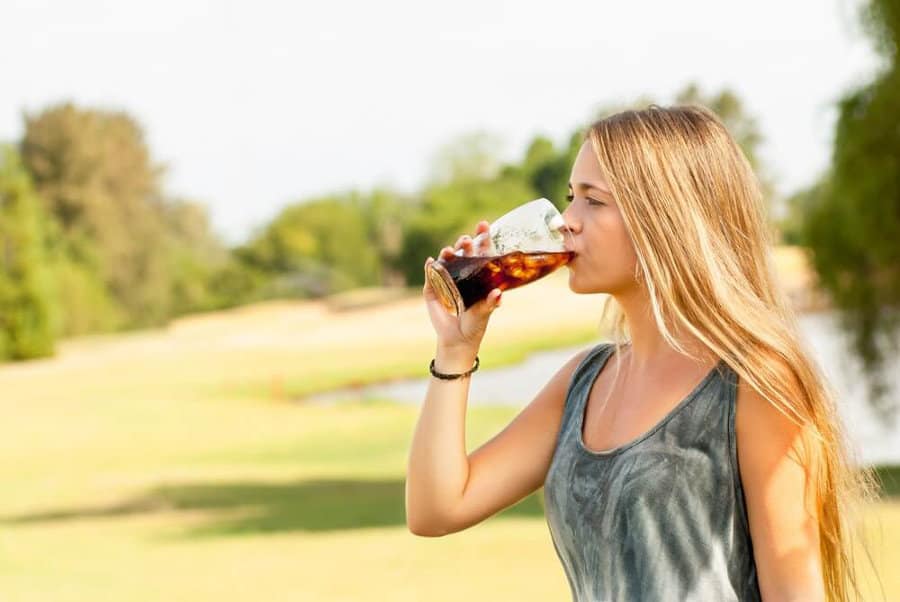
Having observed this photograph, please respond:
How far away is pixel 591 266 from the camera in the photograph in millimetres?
2010

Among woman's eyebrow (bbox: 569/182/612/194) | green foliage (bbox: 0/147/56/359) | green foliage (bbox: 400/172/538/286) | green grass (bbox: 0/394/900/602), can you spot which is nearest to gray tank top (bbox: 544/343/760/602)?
woman's eyebrow (bbox: 569/182/612/194)

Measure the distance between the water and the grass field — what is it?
1.80ft

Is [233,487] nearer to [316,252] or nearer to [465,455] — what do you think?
[465,455]

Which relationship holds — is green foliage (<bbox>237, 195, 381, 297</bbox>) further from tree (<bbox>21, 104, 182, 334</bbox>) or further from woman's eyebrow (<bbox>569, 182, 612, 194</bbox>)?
woman's eyebrow (<bbox>569, 182, 612, 194</bbox>)

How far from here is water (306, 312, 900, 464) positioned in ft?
7.29

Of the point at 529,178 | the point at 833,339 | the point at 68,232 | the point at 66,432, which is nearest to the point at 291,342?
the point at 68,232

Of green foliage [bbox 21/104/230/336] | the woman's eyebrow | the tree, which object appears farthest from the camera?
the tree

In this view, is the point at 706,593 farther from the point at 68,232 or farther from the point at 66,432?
the point at 68,232

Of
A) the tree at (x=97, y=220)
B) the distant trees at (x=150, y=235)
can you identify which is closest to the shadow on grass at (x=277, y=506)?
the distant trees at (x=150, y=235)

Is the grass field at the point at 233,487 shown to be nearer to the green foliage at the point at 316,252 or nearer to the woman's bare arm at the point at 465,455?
the woman's bare arm at the point at 465,455

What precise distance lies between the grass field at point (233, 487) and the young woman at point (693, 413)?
591mm

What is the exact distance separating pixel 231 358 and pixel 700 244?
38.7 metres

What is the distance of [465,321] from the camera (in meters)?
2.14

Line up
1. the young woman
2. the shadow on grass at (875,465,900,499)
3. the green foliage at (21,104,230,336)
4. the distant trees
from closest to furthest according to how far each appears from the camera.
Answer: the young woman, the shadow on grass at (875,465,900,499), the distant trees, the green foliage at (21,104,230,336)
